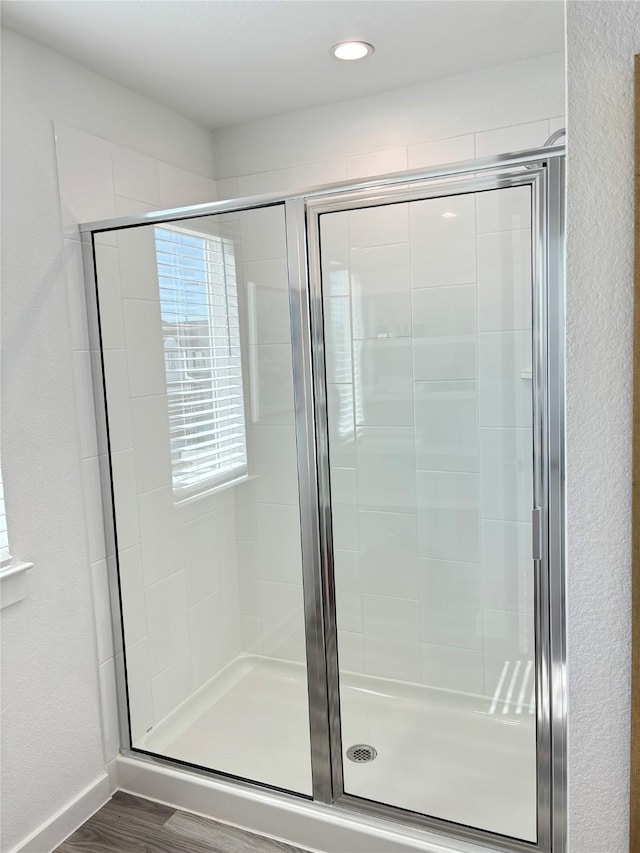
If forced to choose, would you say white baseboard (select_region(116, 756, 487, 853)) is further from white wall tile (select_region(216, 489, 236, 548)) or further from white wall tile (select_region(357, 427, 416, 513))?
white wall tile (select_region(357, 427, 416, 513))

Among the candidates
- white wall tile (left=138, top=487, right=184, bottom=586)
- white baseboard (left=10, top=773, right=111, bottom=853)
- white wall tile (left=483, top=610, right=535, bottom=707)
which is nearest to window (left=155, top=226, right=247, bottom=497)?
white wall tile (left=138, top=487, right=184, bottom=586)

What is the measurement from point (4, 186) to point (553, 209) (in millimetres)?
1397

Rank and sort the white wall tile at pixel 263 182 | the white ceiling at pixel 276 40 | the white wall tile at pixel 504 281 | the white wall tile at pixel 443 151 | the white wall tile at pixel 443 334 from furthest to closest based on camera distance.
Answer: the white wall tile at pixel 263 182 < the white wall tile at pixel 443 151 < the white wall tile at pixel 443 334 < the white ceiling at pixel 276 40 < the white wall tile at pixel 504 281

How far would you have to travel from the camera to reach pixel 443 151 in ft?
7.47

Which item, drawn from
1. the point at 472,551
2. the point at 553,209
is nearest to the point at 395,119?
the point at 553,209

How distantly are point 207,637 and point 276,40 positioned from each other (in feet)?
6.26

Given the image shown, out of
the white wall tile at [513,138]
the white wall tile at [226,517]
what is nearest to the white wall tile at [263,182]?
the white wall tile at [513,138]

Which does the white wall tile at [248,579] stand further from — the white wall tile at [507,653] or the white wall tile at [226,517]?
the white wall tile at [507,653]

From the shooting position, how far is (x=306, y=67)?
6.85ft

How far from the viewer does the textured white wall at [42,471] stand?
5.80 ft

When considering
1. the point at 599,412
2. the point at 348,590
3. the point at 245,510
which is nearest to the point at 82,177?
the point at 245,510

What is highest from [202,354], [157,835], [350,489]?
[202,354]

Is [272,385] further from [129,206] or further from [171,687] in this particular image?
[171,687]

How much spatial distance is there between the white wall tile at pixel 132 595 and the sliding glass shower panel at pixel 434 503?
71 centimetres
